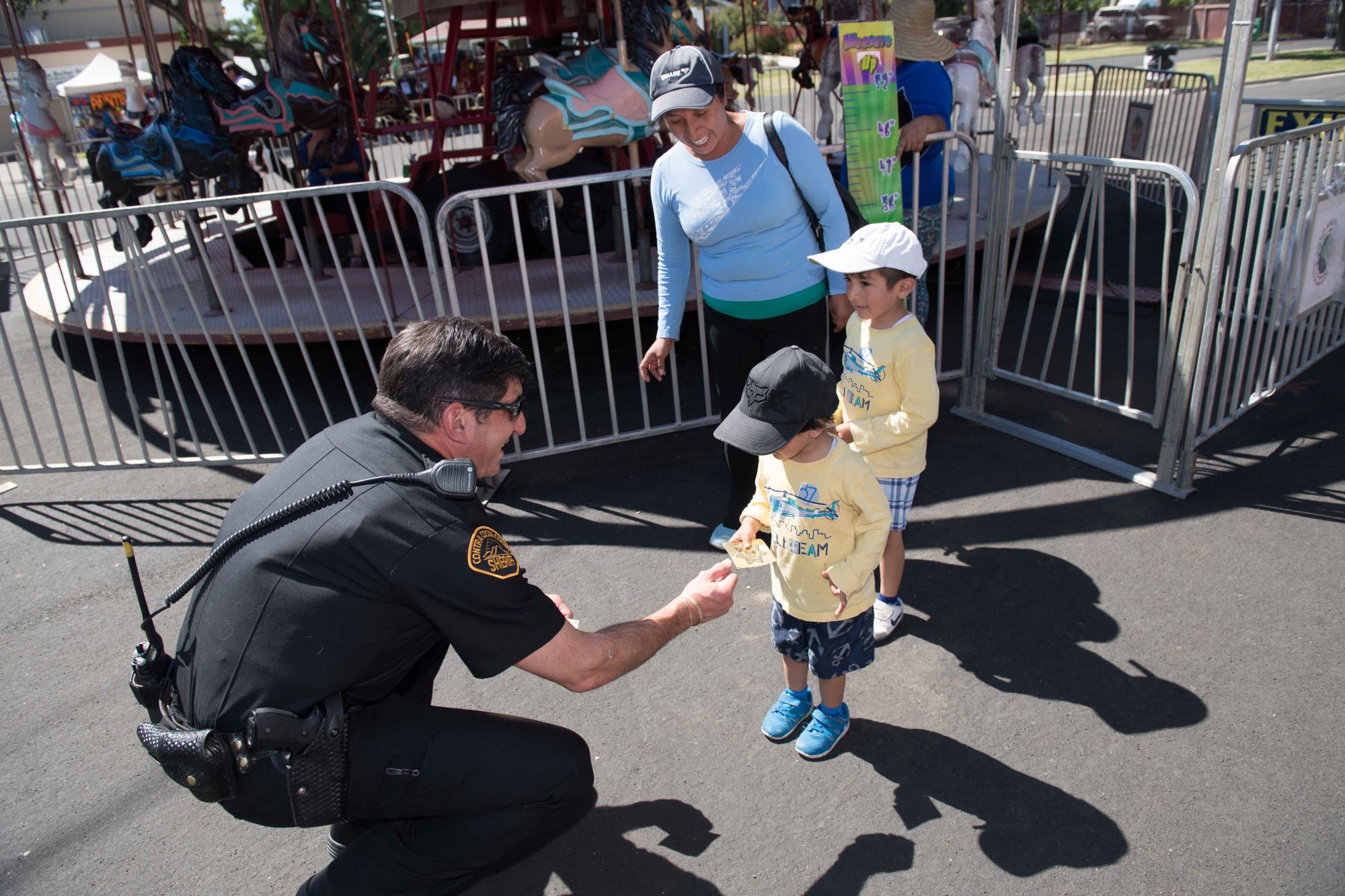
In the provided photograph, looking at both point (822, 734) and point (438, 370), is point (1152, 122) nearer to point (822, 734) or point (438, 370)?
point (822, 734)

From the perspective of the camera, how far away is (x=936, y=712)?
3.04 meters

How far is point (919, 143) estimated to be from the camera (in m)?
4.70

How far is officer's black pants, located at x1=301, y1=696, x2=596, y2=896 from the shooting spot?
2.18 meters

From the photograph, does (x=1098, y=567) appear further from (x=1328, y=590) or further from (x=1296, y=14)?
(x=1296, y=14)

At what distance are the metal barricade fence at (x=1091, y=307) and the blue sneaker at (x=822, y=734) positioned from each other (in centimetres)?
229

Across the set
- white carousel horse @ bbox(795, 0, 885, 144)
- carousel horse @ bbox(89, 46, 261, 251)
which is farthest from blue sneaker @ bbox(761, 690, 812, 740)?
white carousel horse @ bbox(795, 0, 885, 144)

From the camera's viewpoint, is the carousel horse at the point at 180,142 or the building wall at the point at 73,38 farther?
the building wall at the point at 73,38

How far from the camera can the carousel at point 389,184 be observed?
5883mm

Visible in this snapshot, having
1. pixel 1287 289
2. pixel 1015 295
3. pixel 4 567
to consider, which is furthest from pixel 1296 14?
pixel 4 567

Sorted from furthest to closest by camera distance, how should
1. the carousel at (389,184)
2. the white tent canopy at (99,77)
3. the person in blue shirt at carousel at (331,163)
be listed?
the white tent canopy at (99,77)
the person in blue shirt at carousel at (331,163)
the carousel at (389,184)

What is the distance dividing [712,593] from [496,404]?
82 centimetres

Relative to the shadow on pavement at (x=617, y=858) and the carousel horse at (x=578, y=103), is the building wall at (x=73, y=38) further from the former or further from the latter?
the shadow on pavement at (x=617, y=858)

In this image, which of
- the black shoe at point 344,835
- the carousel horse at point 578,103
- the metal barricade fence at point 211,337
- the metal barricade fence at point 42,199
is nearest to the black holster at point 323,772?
the black shoe at point 344,835

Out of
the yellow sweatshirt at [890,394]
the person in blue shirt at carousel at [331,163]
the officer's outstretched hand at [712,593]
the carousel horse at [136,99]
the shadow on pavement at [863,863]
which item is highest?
the carousel horse at [136,99]
